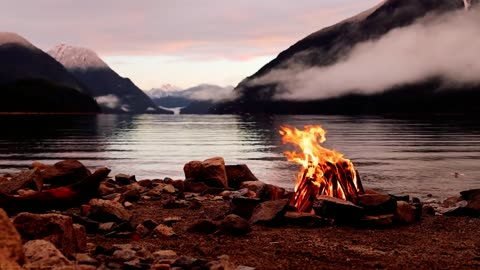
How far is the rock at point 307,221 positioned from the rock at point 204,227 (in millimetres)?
2272

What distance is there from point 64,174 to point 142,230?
30.3 ft

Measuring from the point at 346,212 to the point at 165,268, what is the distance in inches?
277

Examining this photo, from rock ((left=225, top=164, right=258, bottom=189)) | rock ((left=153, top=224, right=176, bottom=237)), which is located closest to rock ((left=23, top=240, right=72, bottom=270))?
rock ((left=153, top=224, right=176, bottom=237))

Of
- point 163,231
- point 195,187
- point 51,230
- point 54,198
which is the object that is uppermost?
point 51,230

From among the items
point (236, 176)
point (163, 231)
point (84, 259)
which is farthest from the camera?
point (236, 176)

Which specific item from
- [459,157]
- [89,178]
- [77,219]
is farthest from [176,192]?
[459,157]

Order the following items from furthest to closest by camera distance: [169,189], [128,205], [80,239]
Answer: [169,189]
[128,205]
[80,239]

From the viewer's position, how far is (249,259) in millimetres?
11172

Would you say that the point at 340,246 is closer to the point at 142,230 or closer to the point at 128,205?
the point at 142,230

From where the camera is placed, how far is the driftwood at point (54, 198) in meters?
15.6

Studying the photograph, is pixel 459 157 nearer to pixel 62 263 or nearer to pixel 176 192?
pixel 176 192

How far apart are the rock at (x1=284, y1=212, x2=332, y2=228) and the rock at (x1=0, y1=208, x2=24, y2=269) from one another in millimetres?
8333

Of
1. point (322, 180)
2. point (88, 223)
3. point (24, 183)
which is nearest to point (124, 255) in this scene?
point (88, 223)

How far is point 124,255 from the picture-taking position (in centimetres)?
1027
